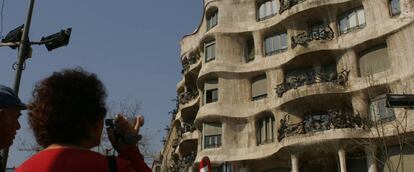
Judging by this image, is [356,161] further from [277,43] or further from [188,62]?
[188,62]

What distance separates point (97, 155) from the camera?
7.50 ft

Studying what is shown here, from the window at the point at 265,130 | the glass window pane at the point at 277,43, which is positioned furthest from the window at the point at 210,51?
the window at the point at 265,130

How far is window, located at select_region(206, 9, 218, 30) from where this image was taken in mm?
27531

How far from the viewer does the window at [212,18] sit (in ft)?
90.3

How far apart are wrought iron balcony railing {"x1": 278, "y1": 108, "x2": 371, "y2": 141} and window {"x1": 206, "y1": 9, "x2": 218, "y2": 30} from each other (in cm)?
803

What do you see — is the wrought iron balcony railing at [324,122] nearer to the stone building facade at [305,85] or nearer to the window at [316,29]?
the stone building facade at [305,85]

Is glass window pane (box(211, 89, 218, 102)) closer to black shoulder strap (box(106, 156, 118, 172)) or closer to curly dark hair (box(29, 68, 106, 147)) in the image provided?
curly dark hair (box(29, 68, 106, 147))

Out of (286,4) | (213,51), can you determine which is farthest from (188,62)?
(286,4)

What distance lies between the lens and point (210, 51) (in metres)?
26.5

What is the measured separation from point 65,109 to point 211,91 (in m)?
23.2

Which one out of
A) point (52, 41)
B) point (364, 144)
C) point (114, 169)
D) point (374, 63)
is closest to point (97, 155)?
point (114, 169)

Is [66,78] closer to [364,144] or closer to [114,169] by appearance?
[114,169]

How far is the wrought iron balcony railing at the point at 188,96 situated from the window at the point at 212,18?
4022 mm

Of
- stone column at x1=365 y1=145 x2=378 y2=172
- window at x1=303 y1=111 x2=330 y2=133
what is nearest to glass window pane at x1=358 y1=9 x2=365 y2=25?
window at x1=303 y1=111 x2=330 y2=133
